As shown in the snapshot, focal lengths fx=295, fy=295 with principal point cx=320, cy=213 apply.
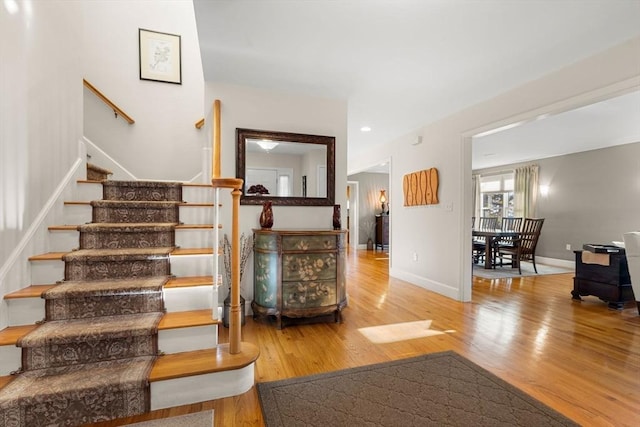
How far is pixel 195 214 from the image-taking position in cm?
273

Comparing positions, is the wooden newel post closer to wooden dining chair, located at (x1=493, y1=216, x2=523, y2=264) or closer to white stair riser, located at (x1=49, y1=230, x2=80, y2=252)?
white stair riser, located at (x1=49, y1=230, x2=80, y2=252)

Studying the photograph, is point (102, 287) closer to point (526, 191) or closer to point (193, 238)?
point (193, 238)

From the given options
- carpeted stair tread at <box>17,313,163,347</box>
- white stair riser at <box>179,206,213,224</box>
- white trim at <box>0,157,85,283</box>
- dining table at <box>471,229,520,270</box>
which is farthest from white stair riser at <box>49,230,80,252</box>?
dining table at <box>471,229,520,270</box>

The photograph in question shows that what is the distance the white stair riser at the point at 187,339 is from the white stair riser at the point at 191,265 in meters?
0.51

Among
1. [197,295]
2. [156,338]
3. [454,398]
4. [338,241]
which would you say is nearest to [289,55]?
[338,241]

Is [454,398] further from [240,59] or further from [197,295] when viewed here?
[240,59]

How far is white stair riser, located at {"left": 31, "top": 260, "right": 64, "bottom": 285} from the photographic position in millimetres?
1919

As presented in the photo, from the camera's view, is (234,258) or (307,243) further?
(307,243)

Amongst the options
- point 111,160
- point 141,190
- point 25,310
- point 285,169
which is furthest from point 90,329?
point 111,160

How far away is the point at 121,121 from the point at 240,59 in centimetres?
224

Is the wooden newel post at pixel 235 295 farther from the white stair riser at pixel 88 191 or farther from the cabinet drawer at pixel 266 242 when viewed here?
the white stair riser at pixel 88 191

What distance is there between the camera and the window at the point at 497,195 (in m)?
7.78

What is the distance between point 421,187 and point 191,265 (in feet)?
10.6

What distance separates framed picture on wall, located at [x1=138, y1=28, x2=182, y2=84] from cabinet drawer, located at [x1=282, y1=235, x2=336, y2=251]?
2946 millimetres
